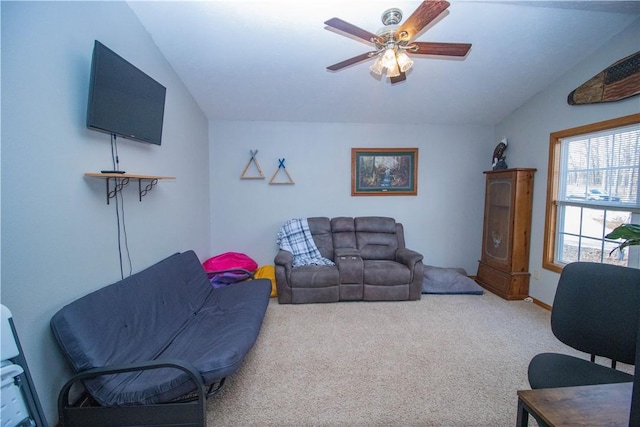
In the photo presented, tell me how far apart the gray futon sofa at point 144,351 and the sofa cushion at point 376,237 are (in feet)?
7.12

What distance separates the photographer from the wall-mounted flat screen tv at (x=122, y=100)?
5.25 ft

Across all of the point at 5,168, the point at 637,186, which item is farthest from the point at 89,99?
the point at 637,186

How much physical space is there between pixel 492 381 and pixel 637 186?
218cm

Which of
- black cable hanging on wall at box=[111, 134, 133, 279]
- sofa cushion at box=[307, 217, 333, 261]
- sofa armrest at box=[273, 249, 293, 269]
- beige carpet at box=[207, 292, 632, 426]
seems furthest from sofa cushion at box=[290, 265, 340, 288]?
black cable hanging on wall at box=[111, 134, 133, 279]

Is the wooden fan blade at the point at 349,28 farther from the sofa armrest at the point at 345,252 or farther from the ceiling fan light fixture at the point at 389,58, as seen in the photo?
the sofa armrest at the point at 345,252

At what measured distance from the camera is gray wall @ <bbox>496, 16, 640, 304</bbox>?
255cm

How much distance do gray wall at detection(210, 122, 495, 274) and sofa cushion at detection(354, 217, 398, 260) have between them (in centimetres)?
26

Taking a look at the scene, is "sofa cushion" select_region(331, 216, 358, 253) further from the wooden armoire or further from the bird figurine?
→ the bird figurine

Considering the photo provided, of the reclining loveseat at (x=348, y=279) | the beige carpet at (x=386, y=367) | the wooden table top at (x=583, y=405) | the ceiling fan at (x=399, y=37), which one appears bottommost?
the beige carpet at (x=386, y=367)

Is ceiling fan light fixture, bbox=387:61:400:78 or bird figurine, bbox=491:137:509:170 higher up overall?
ceiling fan light fixture, bbox=387:61:400:78

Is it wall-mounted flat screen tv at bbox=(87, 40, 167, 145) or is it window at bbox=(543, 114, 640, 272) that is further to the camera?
window at bbox=(543, 114, 640, 272)

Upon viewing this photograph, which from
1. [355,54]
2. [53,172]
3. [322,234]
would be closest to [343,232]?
[322,234]

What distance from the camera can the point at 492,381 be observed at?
1995mm

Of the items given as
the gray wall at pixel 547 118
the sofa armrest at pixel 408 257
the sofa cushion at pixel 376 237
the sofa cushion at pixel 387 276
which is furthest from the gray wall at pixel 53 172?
the gray wall at pixel 547 118
